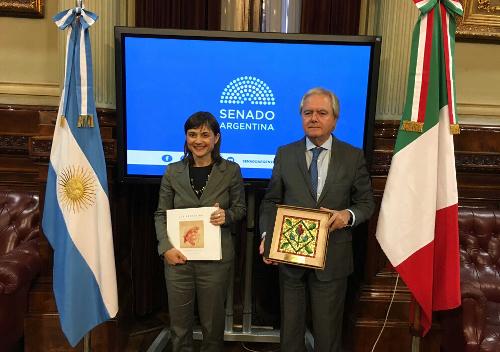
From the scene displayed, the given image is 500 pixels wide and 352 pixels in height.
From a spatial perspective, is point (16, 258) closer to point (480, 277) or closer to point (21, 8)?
point (21, 8)

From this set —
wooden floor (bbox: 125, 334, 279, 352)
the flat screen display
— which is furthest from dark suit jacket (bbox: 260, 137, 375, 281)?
wooden floor (bbox: 125, 334, 279, 352)

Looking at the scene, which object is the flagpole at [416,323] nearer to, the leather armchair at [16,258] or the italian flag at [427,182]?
the italian flag at [427,182]

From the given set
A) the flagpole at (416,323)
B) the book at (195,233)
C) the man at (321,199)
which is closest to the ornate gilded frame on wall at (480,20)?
the man at (321,199)

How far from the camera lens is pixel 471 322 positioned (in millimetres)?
2271

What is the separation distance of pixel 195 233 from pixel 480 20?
256cm

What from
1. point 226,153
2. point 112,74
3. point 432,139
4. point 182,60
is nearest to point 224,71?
point 182,60

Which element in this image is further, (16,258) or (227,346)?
(227,346)

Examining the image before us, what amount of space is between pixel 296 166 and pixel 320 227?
319 mm

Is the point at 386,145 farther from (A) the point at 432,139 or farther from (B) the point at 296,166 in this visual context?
(B) the point at 296,166

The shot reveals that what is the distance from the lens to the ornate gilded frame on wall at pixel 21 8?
10.6ft

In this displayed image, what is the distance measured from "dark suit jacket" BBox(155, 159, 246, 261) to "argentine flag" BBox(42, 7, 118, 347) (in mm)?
336

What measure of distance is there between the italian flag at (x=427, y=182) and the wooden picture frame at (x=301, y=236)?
377 millimetres

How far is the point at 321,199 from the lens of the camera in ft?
7.07

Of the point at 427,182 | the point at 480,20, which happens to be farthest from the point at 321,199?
the point at 480,20
